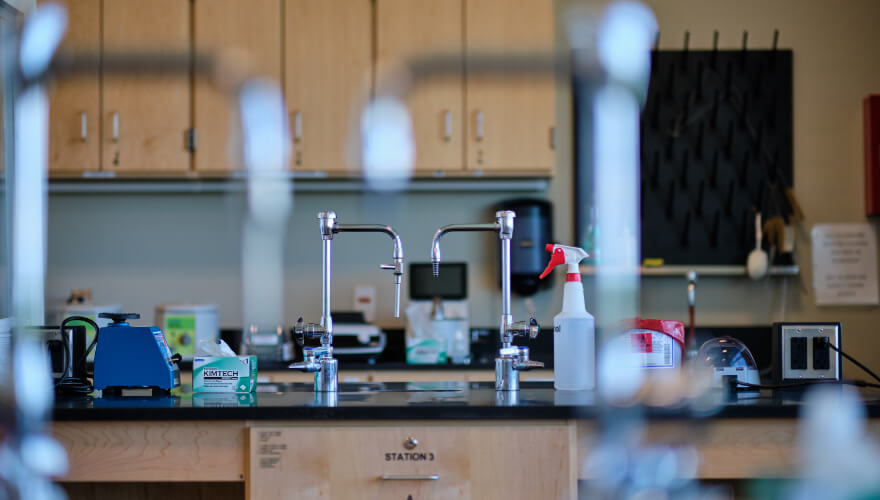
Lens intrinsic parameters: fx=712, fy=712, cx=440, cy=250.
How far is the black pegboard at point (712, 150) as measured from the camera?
9.77 ft

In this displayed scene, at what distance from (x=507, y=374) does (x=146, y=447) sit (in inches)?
28.1

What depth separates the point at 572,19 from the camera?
10.1ft

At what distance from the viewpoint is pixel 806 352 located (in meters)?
1.47

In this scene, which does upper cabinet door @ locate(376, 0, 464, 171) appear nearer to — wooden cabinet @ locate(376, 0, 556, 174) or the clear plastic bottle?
wooden cabinet @ locate(376, 0, 556, 174)

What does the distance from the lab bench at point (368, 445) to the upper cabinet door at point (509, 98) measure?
163 cm

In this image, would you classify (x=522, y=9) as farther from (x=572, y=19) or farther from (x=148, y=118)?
(x=148, y=118)

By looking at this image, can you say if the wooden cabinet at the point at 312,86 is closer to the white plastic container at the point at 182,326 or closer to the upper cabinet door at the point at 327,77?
the upper cabinet door at the point at 327,77

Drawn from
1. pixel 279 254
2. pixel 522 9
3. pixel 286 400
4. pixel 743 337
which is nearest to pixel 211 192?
pixel 279 254

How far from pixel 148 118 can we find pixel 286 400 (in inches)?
73.3

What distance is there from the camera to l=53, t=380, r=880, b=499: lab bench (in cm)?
126

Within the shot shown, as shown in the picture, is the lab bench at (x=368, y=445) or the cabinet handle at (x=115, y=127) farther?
the cabinet handle at (x=115, y=127)

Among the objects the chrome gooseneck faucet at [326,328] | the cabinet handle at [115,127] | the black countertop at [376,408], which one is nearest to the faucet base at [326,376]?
the chrome gooseneck faucet at [326,328]

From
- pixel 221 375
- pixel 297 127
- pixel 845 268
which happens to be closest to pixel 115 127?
pixel 297 127

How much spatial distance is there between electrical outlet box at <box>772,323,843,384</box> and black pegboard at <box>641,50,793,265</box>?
1514mm
